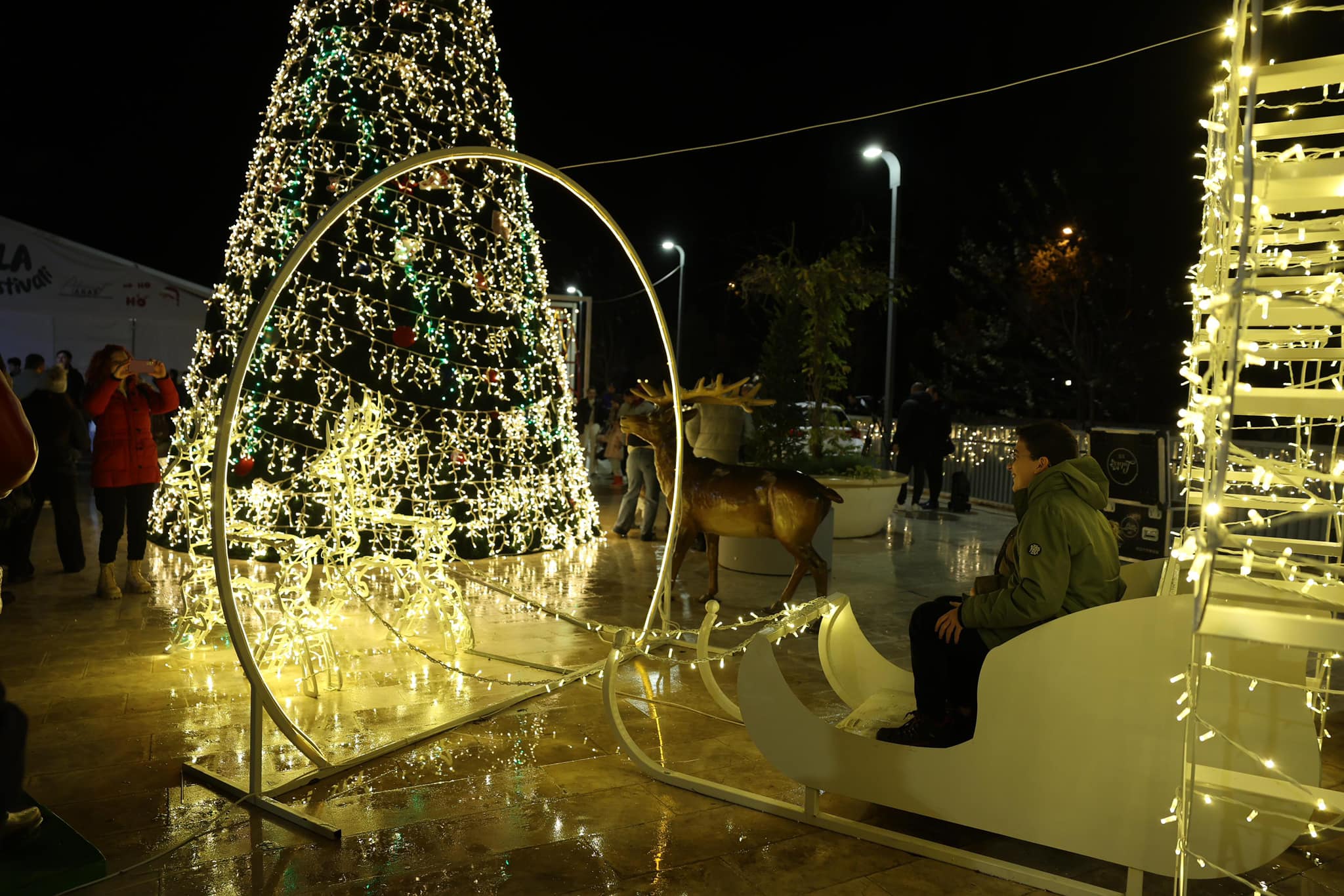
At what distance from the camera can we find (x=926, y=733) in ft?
12.4

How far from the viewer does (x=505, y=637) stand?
6625 mm

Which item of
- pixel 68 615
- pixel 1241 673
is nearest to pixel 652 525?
pixel 68 615

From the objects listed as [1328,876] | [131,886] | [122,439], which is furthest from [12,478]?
[122,439]

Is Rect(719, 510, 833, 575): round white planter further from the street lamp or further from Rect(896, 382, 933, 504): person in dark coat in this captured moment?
the street lamp

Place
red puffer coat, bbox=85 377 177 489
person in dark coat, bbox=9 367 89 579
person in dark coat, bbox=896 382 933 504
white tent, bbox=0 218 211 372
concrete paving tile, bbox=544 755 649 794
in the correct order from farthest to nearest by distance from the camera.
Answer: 1. white tent, bbox=0 218 211 372
2. person in dark coat, bbox=896 382 933 504
3. person in dark coat, bbox=9 367 89 579
4. red puffer coat, bbox=85 377 177 489
5. concrete paving tile, bbox=544 755 649 794

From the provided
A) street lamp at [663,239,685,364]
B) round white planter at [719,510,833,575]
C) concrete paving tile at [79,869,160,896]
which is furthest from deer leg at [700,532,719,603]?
street lamp at [663,239,685,364]

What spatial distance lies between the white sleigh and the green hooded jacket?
13.3 inches

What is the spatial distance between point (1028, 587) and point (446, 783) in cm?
254

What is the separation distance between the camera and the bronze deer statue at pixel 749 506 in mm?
7426

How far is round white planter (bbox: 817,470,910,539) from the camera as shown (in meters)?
11.1

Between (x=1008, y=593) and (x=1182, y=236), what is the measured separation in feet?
69.1

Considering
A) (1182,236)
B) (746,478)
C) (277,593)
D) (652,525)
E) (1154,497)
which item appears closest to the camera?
(277,593)

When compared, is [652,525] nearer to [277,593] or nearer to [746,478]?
[746,478]

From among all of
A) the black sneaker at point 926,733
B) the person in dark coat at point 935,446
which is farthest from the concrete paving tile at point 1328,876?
the person in dark coat at point 935,446
